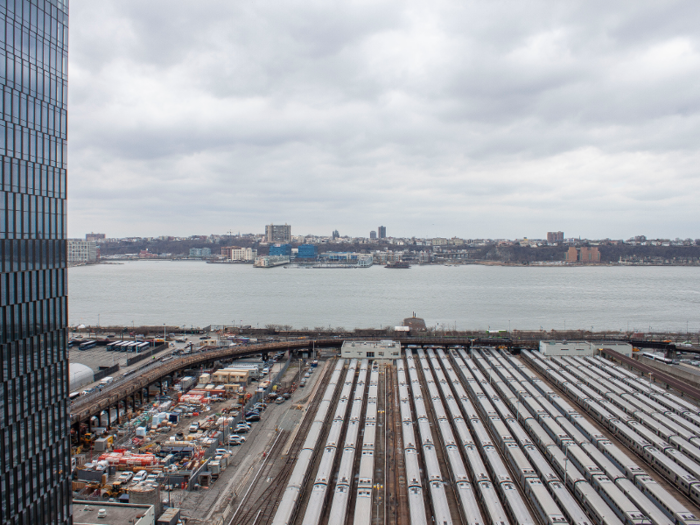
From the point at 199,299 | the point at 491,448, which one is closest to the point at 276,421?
the point at 491,448

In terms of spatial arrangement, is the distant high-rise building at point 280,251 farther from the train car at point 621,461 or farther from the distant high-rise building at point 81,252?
the train car at point 621,461

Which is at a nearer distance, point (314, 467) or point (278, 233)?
point (314, 467)

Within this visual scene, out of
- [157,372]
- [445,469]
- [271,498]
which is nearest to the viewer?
[271,498]

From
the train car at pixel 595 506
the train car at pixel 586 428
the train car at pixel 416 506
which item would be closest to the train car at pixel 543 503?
the train car at pixel 595 506

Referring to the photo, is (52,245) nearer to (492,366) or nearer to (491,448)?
(491,448)

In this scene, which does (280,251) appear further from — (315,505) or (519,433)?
(315,505)

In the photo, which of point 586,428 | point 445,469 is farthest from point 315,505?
point 586,428
